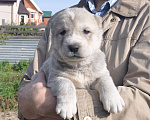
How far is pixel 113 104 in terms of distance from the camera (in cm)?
240

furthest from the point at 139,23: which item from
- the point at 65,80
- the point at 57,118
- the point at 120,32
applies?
the point at 57,118

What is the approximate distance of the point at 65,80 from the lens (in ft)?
9.07

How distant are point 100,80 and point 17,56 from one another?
1105cm

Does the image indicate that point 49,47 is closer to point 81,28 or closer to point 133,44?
point 81,28

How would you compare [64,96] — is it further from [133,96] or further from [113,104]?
[133,96]

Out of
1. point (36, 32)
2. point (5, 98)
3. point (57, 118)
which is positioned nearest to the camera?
point (57, 118)

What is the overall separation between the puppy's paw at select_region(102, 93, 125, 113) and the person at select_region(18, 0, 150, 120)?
3.1 inches

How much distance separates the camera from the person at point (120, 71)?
98.8 inches

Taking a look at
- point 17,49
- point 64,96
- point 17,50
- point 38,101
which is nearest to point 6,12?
point 17,49

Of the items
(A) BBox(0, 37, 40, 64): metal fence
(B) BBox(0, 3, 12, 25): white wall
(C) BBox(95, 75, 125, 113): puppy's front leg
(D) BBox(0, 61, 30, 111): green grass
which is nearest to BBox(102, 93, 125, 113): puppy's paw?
(C) BBox(95, 75, 125, 113): puppy's front leg

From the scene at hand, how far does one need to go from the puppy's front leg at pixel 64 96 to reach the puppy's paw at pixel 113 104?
319mm

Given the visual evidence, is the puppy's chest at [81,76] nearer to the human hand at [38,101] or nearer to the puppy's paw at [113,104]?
the human hand at [38,101]

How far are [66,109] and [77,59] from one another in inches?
26.8

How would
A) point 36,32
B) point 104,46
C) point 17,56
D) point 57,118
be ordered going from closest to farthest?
point 57,118 < point 104,46 < point 17,56 < point 36,32
